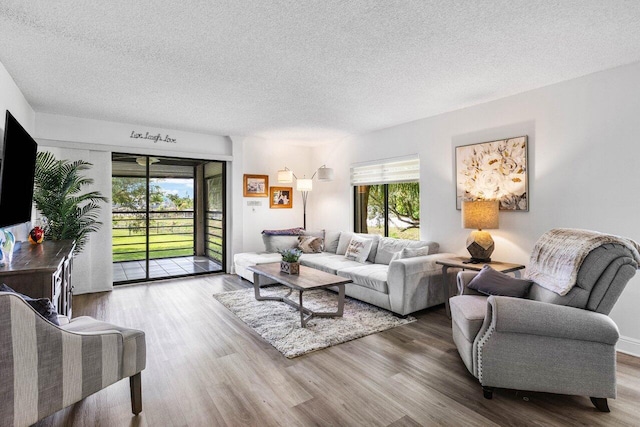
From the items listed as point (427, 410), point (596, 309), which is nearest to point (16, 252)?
point (427, 410)

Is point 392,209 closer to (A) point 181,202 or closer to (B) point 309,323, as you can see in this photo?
(B) point 309,323

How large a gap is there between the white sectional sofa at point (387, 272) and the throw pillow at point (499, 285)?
2.91 ft

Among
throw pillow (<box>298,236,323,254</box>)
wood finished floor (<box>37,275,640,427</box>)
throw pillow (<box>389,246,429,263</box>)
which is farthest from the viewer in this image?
throw pillow (<box>298,236,323,254</box>)

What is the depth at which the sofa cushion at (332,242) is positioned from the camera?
567cm

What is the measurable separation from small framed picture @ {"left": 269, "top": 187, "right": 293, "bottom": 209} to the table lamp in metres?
3.62

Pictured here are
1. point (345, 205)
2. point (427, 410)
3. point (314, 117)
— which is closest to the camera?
point (427, 410)

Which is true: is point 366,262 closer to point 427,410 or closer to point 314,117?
point 314,117

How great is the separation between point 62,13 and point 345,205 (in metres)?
4.52

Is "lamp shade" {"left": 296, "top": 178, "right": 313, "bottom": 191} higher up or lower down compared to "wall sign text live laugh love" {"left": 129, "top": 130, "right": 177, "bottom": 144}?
lower down

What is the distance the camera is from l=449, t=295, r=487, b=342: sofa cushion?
7.52ft

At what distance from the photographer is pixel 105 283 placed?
4.91 metres

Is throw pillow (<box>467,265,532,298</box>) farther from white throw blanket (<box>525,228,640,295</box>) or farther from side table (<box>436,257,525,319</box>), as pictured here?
side table (<box>436,257,525,319</box>)

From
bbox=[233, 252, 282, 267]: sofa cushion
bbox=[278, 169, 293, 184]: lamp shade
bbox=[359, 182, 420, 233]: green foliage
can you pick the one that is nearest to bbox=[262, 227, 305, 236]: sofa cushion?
bbox=[233, 252, 282, 267]: sofa cushion

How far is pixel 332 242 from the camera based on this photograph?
570 cm
